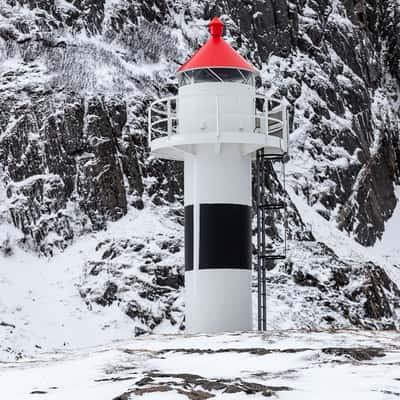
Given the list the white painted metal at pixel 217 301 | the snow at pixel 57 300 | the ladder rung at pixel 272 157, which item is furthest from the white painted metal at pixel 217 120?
the snow at pixel 57 300

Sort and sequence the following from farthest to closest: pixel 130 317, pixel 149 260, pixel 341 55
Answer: pixel 341 55, pixel 149 260, pixel 130 317

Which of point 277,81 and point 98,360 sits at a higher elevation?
point 277,81

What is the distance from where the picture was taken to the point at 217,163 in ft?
68.4

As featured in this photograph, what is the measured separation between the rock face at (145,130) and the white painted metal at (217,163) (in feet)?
24.5

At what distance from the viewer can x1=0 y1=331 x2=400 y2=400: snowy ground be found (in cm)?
1271

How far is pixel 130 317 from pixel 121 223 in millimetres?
4088

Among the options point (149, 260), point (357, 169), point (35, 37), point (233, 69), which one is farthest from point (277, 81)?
point (233, 69)

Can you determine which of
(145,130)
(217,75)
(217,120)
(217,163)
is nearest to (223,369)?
(217,163)

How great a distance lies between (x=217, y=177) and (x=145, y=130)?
43.6 ft

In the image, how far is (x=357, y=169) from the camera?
3916cm

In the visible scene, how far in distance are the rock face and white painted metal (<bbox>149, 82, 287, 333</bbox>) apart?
7468mm

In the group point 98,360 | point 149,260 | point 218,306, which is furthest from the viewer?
point 149,260

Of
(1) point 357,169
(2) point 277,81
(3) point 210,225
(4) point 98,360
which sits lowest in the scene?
(4) point 98,360

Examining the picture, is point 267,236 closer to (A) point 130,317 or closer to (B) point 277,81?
(A) point 130,317
